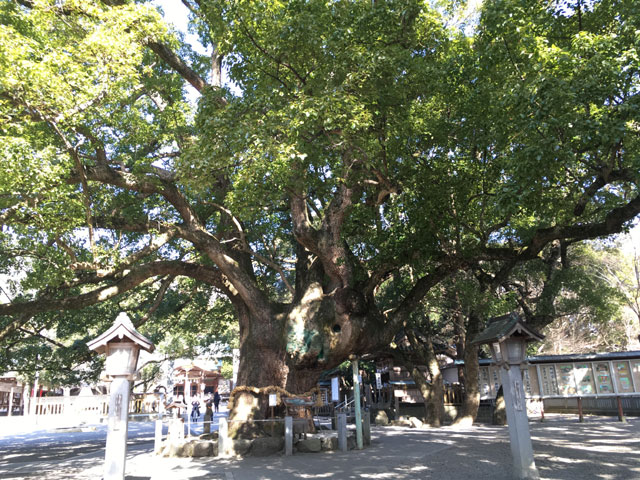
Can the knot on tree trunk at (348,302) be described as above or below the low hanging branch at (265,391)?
above

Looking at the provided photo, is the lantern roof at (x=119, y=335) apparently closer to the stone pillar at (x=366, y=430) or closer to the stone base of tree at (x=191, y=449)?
the stone base of tree at (x=191, y=449)

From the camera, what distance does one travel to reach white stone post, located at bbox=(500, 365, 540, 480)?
694 cm

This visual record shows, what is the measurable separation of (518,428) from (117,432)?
6175 mm

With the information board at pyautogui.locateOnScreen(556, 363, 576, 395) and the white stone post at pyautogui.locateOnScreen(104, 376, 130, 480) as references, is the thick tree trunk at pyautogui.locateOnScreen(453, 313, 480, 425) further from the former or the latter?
the white stone post at pyautogui.locateOnScreen(104, 376, 130, 480)

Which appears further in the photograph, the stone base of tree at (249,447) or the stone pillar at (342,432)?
the stone pillar at (342,432)

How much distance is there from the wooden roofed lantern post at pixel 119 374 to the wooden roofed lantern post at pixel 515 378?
592 centimetres

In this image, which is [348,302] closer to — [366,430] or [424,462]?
[366,430]

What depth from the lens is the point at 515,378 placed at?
7.48m

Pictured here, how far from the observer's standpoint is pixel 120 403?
259 inches

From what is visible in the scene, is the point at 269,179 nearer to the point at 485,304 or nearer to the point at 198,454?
the point at 198,454

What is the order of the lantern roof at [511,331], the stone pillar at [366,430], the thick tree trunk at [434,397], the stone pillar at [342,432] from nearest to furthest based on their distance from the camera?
the lantern roof at [511,331], the stone pillar at [342,432], the stone pillar at [366,430], the thick tree trunk at [434,397]

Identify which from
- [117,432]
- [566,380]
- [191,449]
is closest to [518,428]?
[117,432]

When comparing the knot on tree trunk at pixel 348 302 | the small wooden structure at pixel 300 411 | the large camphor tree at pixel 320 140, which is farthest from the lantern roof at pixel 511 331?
the small wooden structure at pixel 300 411

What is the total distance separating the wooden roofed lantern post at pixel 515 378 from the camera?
23.0 feet
